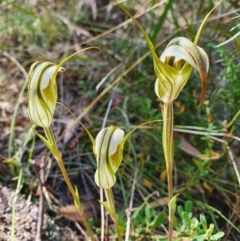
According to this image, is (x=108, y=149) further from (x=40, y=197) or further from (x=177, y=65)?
(x=40, y=197)

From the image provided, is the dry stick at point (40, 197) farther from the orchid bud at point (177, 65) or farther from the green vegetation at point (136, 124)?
the orchid bud at point (177, 65)

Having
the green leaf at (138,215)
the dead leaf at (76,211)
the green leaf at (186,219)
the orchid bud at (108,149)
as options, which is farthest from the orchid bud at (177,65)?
the dead leaf at (76,211)

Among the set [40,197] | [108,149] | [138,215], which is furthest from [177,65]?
[40,197]

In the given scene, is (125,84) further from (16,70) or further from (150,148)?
(16,70)

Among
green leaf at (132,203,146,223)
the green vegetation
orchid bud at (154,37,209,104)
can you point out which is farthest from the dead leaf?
orchid bud at (154,37,209,104)

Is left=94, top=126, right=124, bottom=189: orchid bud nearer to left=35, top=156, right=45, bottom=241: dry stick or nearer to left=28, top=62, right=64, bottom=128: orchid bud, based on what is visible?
left=28, top=62, right=64, bottom=128: orchid bud
